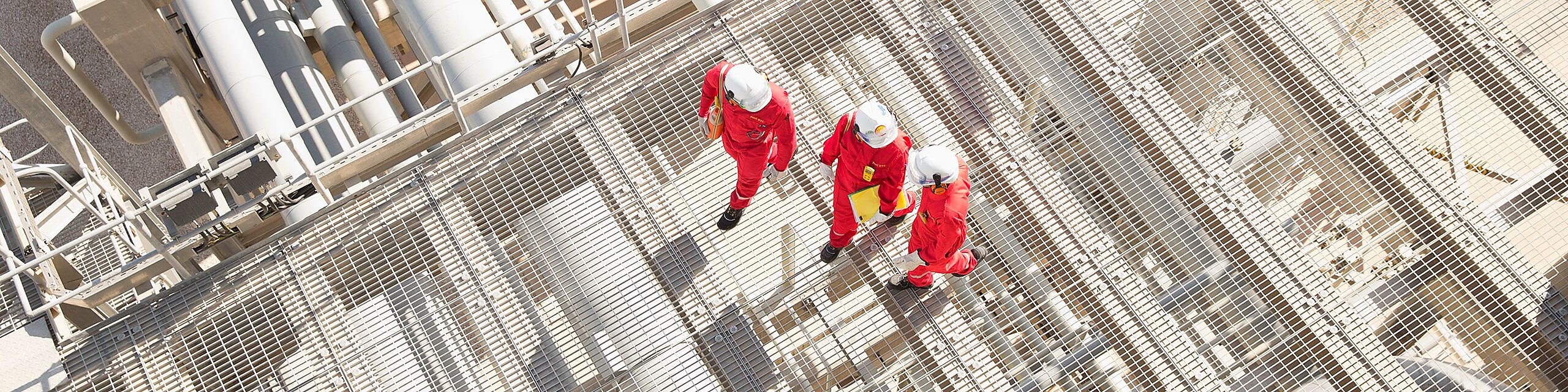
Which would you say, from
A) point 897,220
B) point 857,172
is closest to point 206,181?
point 857,172

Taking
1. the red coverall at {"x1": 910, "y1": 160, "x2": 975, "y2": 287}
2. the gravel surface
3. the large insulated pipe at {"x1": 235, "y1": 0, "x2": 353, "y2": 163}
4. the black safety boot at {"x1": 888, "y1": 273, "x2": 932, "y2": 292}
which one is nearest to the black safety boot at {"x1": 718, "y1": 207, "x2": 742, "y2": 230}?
the black safety boot at {"x1": 888, "y1": 273, "x2": 932, "y2": 292}

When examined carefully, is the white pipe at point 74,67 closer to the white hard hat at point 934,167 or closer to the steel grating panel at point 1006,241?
the steel grating panel at point 1006,241

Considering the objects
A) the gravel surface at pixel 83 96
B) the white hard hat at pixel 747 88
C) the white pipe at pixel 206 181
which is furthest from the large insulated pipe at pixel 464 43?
the gravel surface at pixel 83 96

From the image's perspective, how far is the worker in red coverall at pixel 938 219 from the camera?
6293 millimetres

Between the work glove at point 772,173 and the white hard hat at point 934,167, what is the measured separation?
1.53 meters

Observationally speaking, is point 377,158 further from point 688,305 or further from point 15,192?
point 688,305

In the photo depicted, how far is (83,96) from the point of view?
13.8 meters

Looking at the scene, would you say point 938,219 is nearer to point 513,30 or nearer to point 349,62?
point 513,30

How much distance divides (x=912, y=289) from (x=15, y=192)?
264 inches

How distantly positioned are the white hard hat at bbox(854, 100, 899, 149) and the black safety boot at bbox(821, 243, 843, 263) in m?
0.98

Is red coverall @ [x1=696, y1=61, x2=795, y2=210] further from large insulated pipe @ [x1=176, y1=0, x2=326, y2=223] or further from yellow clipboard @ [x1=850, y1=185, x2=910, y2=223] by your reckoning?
large insulated pipe @ [x1=176, y1=0, x2=326, y2=223]

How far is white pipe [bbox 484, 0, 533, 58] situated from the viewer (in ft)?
28.5

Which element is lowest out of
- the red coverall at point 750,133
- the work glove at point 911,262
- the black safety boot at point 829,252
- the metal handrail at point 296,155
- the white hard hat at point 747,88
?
the work glove at point 911,262

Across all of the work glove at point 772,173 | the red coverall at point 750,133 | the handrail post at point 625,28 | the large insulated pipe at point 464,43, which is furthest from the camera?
the large insulated pipe at point 464,43
